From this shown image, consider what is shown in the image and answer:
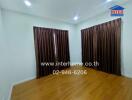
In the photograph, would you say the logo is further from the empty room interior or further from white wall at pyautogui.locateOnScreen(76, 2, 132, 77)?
white wall at pyautogui.locateOnScreen(76, 2, 132, 77)

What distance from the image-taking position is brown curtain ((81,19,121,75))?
10.4 ft

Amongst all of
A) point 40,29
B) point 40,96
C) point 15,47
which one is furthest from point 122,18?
point 15,47

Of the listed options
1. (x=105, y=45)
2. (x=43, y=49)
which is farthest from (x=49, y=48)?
(x=105, y=45)

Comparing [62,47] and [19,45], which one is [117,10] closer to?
[62,47]

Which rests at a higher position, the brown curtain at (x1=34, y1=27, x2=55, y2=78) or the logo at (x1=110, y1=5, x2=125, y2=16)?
the logo at (x1=110, y1=5, x2=125, y2=16)

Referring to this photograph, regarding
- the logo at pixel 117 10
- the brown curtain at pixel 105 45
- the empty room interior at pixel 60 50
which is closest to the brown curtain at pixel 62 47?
the empty room interior at pixel 60 50

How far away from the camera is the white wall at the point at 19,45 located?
109 inches

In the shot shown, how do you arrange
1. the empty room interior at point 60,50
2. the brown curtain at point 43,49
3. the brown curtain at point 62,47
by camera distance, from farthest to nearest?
the brown curtain at point 62,47, the brown curtain at point 43,49, the empty room interior at point 60,50

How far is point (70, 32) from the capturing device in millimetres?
4781

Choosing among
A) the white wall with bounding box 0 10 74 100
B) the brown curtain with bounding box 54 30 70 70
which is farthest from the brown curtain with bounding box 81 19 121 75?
the white wall with bounding box 0 10 74 100

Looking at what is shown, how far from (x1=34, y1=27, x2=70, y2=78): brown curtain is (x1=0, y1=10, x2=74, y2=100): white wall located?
0.74ft

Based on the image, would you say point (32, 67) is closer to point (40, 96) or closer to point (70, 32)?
point (40, 96)

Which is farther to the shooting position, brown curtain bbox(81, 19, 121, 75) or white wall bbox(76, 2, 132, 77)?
brown curtain bbox(81, 19, 121, 75)

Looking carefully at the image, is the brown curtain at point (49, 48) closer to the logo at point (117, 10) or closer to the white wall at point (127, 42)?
the logo at point (117, 10)
